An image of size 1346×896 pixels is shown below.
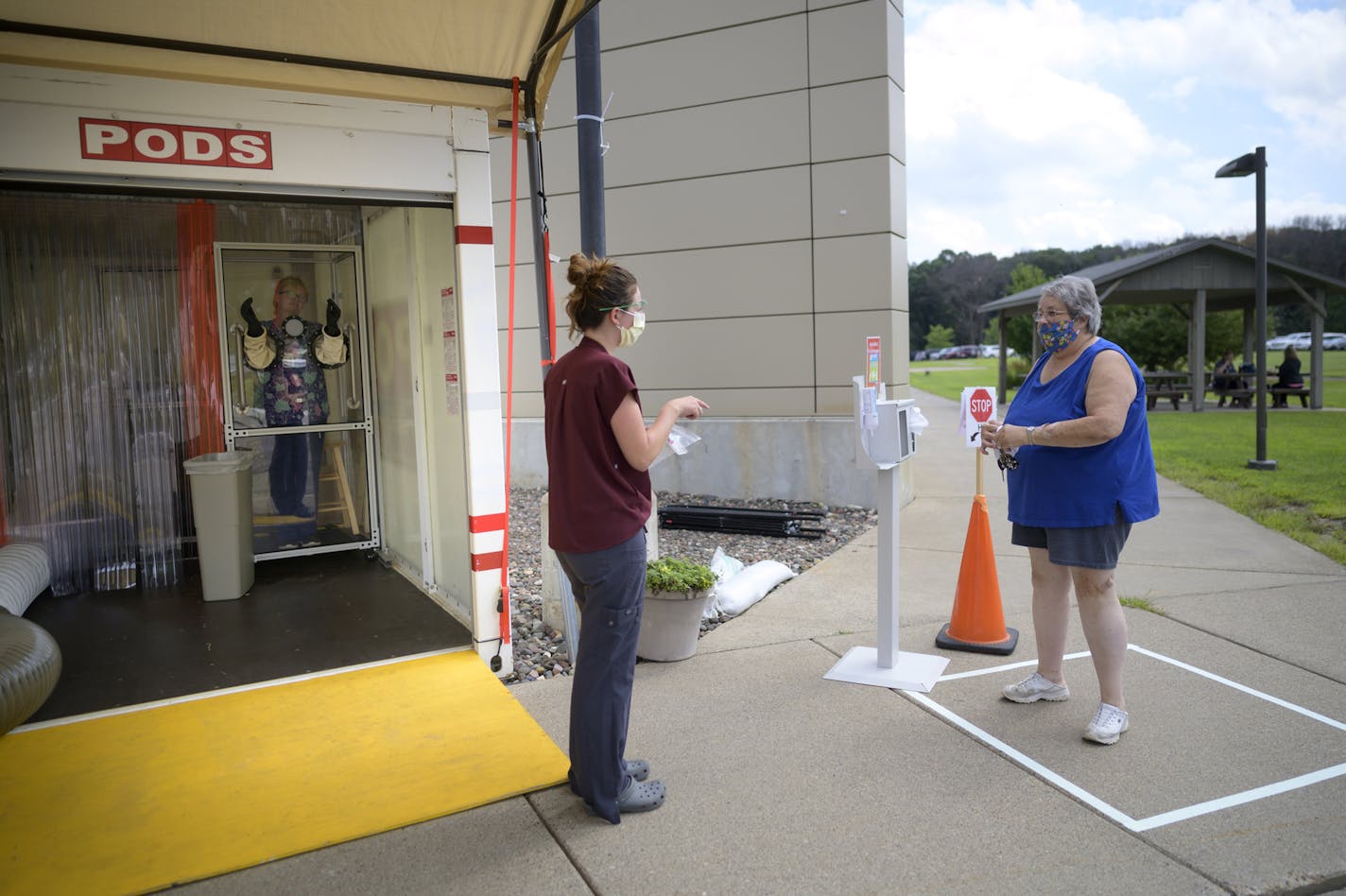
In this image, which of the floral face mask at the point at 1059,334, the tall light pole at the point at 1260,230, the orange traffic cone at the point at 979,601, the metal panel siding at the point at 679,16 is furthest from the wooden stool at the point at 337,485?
the tall light pole at the point at 1260,230

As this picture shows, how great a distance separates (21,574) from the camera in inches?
202

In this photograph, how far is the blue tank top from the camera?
3.47 metres

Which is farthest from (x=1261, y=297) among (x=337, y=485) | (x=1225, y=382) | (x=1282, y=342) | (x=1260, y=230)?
(x=1282, y=342)

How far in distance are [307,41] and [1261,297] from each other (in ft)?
33.8

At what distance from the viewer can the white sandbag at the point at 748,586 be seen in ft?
18.4

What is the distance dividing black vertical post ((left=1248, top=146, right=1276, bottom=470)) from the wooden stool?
964 cm

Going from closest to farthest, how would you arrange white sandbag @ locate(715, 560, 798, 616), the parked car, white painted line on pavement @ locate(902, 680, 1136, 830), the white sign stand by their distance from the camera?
1. white painted line on pavement @ locate(902, 680, 1136, 830)
2. the white sign stand
3. white sandbag @ locate(715, 560, 798, 616)
4. the parked car

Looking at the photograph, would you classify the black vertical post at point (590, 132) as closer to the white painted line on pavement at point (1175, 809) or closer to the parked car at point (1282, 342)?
the white painted line on pavement at point (1175, 809)

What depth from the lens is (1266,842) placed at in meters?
2.82

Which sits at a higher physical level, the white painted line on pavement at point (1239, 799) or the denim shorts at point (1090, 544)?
the denim shorts at point (1090, 544)

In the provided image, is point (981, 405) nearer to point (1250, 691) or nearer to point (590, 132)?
point (1250, 691)

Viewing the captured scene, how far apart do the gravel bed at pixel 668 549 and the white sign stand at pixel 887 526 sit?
1246 mm

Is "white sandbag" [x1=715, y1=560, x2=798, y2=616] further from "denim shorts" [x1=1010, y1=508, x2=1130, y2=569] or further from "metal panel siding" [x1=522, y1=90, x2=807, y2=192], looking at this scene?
"metal panel siding" [x1=522, y1=90, x2=807, y2=192]

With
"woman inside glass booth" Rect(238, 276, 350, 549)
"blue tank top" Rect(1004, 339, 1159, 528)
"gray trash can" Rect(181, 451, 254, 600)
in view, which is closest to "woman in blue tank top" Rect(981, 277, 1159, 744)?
"blue tank top" Rect(1004, 339, 1159, 528)
